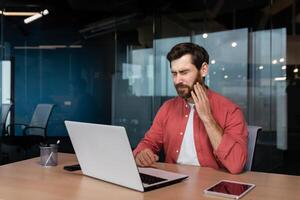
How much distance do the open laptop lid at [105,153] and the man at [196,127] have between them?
313 millimetres

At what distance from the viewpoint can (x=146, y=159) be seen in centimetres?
166

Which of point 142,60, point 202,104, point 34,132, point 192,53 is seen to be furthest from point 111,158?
point 142,60

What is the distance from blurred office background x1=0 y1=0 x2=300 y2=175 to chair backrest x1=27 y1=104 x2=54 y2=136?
0.70 feet

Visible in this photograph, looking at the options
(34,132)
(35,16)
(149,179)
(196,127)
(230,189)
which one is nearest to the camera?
(230,189)

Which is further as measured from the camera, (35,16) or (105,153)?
(35,16)

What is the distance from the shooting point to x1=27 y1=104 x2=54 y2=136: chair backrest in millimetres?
4914

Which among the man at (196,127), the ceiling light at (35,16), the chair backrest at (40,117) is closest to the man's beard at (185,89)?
the man at (196,127)

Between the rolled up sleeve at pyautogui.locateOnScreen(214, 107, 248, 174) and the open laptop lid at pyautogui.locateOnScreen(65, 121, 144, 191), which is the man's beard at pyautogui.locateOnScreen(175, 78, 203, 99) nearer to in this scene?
the rolled up sleeve at pyautogui.locateOnScreen(214, 107, 248, 174)

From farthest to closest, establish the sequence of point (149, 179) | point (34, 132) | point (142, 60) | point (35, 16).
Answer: point (142, 60), point (35, 16), point (34, 132), point (149, 179)

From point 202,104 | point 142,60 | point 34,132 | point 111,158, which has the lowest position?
point 34,132

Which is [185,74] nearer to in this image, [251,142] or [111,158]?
[251,142]

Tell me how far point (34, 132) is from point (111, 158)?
12.9ft

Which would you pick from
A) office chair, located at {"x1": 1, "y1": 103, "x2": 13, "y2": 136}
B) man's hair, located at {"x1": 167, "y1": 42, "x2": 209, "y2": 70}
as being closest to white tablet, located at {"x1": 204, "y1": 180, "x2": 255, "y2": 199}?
man's hair, located at {"x1": 167, "y1": 42, "x2": 209, "y2": 70}

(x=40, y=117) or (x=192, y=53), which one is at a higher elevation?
(x=192, y=53)
